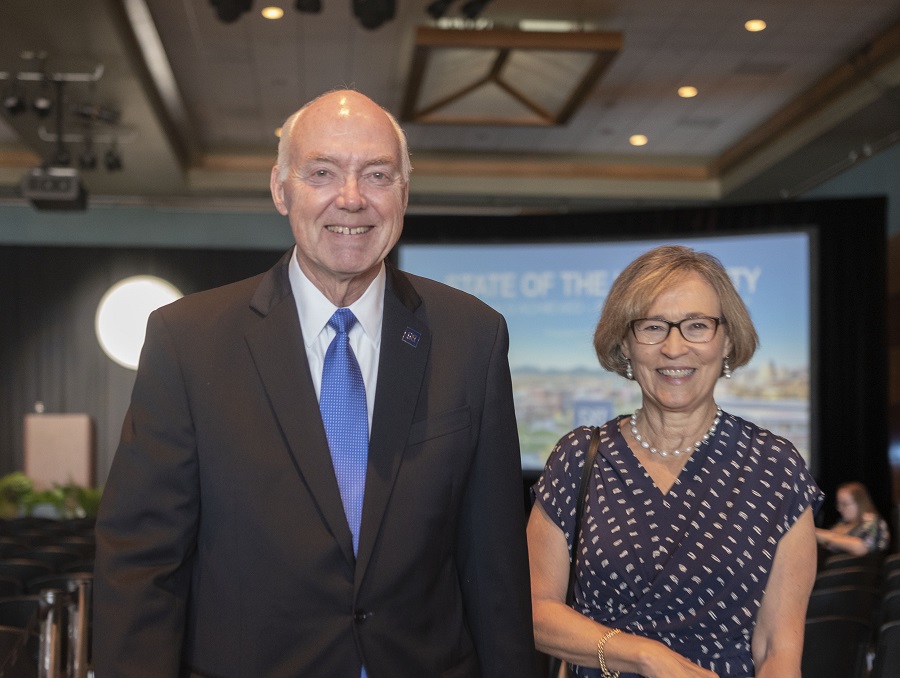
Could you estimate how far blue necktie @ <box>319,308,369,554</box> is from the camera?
5.88 feet

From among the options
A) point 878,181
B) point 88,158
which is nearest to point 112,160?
point 88,158

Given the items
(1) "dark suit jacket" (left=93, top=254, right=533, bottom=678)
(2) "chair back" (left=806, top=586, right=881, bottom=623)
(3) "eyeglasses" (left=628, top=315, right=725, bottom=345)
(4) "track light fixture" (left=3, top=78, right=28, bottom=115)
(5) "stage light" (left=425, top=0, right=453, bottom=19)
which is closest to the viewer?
(1) "dark suit jacket" (left=93, top=254, right=533, bottom=678)

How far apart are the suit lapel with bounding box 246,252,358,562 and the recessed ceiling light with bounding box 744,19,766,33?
8.58 meters

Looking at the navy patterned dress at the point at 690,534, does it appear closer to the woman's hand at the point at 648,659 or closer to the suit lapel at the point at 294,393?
the woman's hand at the point at 648,659

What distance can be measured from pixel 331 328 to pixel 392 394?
0.56 ft

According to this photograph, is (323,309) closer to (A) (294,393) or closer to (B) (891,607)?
(A) (294,393)

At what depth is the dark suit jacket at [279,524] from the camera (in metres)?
1.73

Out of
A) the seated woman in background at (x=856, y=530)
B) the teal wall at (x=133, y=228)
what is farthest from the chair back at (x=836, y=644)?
the teal wall at (x=133, y=228)

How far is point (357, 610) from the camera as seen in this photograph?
174cm

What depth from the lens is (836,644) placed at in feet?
12.4

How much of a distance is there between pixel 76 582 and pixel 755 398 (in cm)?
807

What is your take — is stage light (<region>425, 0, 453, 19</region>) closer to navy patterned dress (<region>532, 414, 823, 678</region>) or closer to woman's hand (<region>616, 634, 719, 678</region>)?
navy patterned dress (<region>532, 414, 823, 678</region>)

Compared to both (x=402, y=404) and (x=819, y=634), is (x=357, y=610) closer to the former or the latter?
(x=402, y=404)

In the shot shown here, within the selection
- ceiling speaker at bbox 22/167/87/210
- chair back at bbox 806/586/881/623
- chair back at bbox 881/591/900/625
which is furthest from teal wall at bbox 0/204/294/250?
chair back at bbox 881/591/900/625
